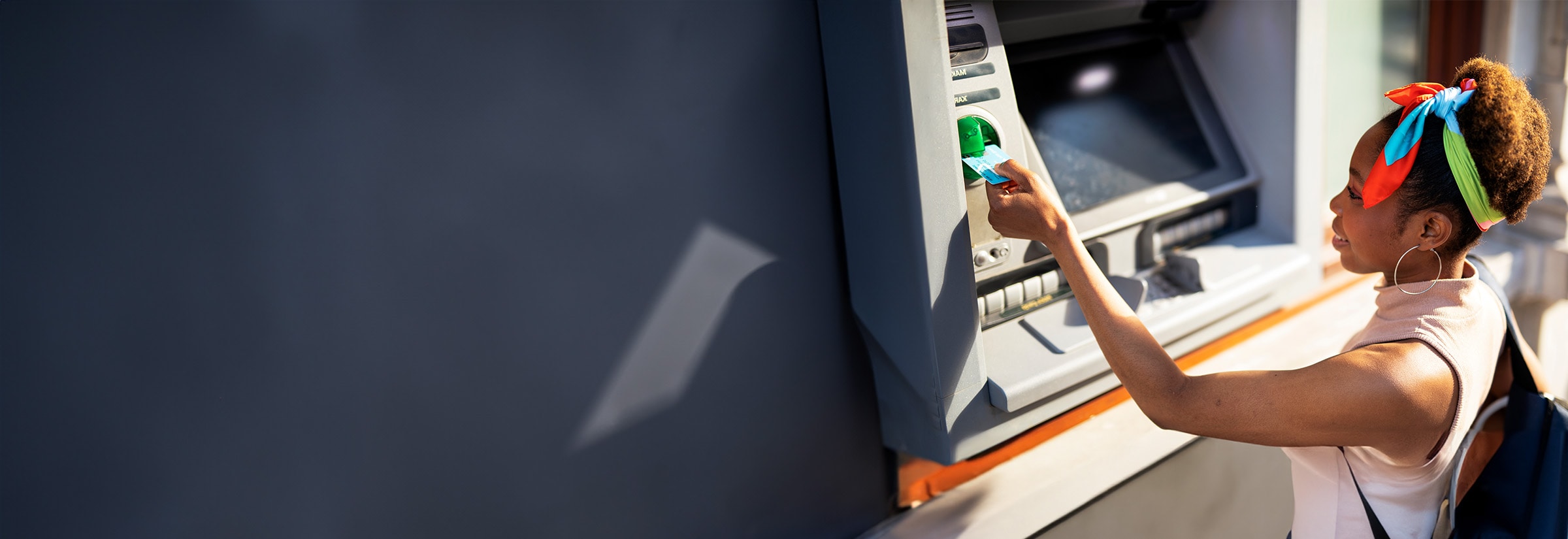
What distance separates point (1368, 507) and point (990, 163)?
0.66 m

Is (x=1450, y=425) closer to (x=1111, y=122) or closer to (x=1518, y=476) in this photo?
(x=1518, y=476)

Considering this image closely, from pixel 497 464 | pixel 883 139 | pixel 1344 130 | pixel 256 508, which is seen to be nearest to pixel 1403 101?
pixel 883 139

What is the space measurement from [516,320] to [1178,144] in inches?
50.2

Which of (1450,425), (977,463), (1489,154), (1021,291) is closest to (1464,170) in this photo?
(1489,154)

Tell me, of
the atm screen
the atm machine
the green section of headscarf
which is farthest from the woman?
the atm screen

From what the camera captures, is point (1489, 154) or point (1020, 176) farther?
point (1020, 176)

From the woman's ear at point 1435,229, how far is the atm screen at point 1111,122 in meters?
0.51

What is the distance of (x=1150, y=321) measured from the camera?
56.6 inches

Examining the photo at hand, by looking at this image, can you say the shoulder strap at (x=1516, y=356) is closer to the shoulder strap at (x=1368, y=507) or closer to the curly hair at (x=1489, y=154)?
the curly hair at (x=1489, y=154)

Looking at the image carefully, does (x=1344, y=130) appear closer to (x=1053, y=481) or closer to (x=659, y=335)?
(x=1053, y=481)

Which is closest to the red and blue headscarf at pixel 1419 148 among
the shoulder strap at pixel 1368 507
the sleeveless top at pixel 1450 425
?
the sleeveless top at pixel 1450 425

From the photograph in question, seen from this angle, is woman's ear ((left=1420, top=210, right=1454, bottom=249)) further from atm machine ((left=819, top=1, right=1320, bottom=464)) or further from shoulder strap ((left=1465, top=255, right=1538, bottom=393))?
atm machine ((left=819, top=1, right=1320, bottom=464))

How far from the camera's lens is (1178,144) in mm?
1676

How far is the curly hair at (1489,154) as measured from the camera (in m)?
0.96
